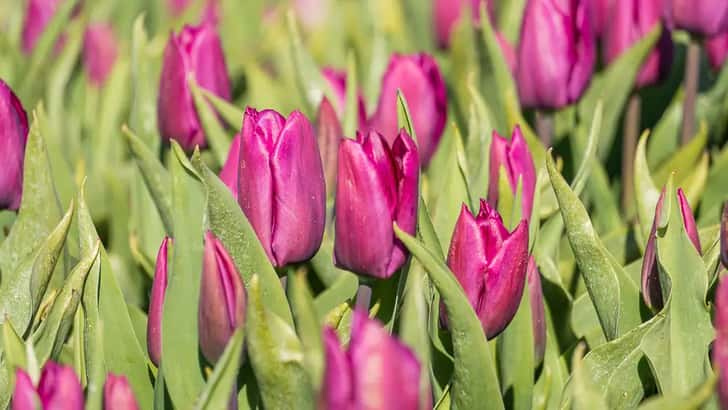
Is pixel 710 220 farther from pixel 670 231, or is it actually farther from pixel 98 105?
pixel 98 105

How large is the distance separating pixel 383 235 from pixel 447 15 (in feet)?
4.19

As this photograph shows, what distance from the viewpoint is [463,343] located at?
113cm

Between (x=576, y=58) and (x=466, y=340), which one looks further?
(x=576, y=58)

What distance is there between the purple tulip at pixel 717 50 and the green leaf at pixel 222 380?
123 cm

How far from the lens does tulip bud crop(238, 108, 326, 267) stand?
115cm

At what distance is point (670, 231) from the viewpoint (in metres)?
1.19

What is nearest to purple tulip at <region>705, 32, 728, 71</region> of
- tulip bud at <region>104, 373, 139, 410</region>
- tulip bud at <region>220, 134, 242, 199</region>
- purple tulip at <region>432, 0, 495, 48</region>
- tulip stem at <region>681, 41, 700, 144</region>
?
tulip stem at <region>681, 41, 700, 144</region>

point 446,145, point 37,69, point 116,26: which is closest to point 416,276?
point 446,145

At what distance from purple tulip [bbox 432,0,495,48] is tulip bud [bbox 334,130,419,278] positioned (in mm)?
1173

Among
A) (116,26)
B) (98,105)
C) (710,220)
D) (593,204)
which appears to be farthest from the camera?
(116,26)

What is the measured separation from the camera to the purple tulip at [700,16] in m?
1.70

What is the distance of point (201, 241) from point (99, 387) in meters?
0.24

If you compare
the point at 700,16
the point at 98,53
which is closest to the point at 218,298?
the point at 700,16

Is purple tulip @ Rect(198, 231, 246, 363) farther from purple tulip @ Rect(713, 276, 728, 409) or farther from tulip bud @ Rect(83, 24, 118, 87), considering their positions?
tulip bud @ Rect(83, 24, 118, 87)
